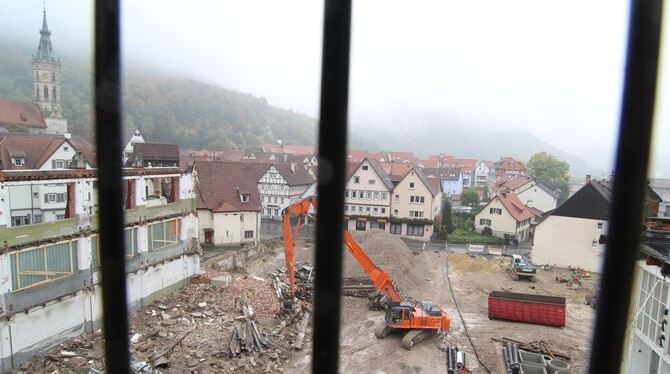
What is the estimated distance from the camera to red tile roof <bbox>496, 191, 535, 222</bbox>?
1227 inches

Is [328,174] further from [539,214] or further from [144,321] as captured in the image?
[539,214]

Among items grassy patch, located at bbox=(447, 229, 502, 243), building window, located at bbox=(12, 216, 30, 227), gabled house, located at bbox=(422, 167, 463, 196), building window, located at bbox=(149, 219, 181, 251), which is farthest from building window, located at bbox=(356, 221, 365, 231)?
gabled house, located at bbox=(422, 167, 463, 196)

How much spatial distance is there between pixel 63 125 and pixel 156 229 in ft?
153

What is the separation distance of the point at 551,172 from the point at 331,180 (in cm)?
6357

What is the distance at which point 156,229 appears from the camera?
16.2 m

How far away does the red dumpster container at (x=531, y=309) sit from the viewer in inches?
616

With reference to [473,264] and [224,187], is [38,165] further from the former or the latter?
[473,264]

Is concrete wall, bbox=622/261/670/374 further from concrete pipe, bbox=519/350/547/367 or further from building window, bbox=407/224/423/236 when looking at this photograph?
building window, bbox=407/224/423/236

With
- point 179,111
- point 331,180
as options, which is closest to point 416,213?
point 331,180

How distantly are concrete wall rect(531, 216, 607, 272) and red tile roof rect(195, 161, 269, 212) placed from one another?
1809cm

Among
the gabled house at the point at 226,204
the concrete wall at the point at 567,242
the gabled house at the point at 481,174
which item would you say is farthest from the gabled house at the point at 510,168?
the gabled house at the point at 226,204

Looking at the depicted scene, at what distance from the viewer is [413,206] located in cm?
3142

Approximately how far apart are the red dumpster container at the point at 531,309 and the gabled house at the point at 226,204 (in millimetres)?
16213

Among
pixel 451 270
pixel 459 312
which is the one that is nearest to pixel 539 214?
pixel 451 270
